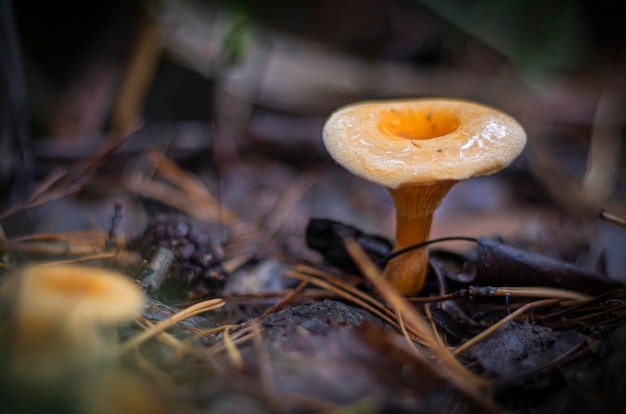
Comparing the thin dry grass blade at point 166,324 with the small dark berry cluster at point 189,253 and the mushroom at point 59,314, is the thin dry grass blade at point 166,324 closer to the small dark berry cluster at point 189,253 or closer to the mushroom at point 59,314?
the mushroom at point 59,314

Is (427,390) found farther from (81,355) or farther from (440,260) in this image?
(440,260)

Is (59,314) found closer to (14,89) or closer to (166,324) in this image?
(166,324)

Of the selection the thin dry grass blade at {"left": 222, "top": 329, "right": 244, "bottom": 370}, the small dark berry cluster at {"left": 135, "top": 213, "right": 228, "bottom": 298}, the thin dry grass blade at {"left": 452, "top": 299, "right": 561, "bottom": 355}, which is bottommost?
the small dark berry cluster at {"left": 135, "top": 213, "right": 228, "bottom": 298}

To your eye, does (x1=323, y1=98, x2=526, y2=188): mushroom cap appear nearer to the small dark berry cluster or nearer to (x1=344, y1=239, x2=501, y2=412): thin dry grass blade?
(x1=344, y1=239, x2=501, y2=412): thin dry grass blade

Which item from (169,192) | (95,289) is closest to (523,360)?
(95,289)

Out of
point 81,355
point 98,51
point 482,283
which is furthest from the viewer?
point 98,51

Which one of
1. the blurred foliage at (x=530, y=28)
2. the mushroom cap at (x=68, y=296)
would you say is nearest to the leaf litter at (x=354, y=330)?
the mushroom cap at (x=68, y=296)

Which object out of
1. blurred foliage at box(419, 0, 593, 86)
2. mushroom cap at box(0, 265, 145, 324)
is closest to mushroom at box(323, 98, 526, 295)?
mushroom cap at box(0, 265, 145, 324)
